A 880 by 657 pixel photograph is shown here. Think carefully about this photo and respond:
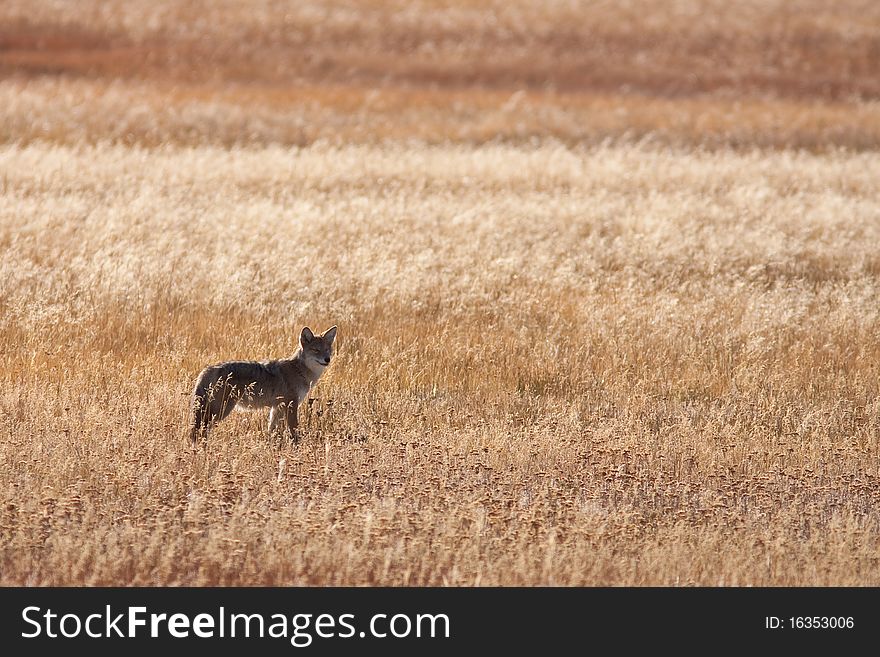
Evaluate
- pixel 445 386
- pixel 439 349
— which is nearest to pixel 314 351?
pixel 445 386

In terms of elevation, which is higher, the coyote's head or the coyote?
the coyote's head

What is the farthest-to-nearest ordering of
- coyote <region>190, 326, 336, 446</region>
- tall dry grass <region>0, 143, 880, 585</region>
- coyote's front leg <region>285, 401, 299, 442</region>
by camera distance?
coyote's front leg <region>285, 401, 299, 442</region>
coyote <region>190, 326, 336, 446</region>
tall dry grass <region>0, 143, 880, 585</region>

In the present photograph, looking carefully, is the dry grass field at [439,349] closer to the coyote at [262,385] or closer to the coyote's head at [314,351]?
the coyote at [262,385]

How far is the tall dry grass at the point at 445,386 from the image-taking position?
19.5 feet

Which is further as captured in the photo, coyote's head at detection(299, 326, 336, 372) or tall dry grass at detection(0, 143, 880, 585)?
coyote's head at detection(299, 326, 336, 372)

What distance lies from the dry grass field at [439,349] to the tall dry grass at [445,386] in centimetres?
3

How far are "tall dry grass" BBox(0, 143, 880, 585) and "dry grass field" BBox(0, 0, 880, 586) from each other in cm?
3

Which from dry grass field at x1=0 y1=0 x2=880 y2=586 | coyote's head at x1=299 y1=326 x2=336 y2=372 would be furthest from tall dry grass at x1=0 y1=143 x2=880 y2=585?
coyote's head at x1=299 y1=326 x2=336 y2=372

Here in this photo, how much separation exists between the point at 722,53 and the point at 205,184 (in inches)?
1238

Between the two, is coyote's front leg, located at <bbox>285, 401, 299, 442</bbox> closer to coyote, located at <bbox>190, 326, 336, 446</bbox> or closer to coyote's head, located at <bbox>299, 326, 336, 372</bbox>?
coyote, located at <bbox>190, 326, 336, 446</bbox>

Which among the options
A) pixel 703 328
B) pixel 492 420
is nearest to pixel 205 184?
pixel 703 328

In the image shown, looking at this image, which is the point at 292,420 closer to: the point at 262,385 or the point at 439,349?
the point at 262,385

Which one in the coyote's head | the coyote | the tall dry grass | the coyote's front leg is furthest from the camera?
the coyote's head

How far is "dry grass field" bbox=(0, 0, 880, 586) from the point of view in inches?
237
